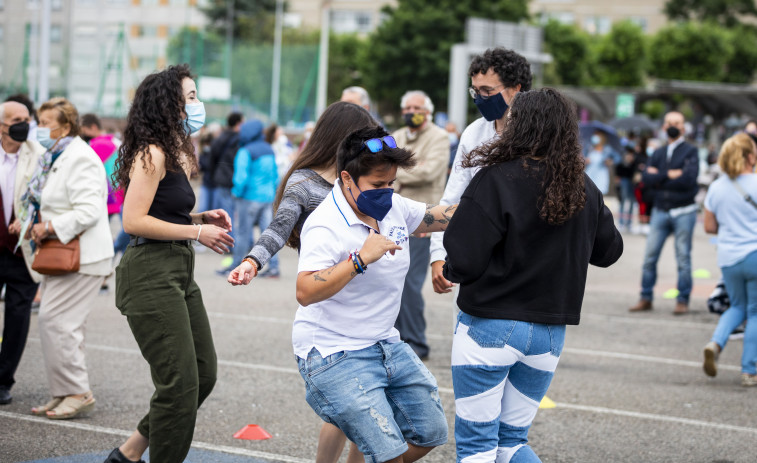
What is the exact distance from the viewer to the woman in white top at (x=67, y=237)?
18.1 feet

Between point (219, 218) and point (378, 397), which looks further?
point (219, 218)

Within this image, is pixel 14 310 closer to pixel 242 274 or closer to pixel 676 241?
pixel 242 274

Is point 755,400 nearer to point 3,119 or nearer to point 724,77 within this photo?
point 3,119

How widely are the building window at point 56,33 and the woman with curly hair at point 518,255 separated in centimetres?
2037

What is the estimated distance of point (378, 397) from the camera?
3.49 meters

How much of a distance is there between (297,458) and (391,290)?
1.86 meters

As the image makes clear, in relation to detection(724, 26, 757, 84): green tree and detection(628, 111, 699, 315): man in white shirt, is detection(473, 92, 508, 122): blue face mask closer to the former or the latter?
detection(628, 111, 699, 315): man in white shirt

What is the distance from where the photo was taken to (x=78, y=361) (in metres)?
5.62

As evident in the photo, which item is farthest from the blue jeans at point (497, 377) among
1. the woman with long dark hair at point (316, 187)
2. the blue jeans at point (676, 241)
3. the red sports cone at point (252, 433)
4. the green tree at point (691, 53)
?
the green tree at point (691, 53)

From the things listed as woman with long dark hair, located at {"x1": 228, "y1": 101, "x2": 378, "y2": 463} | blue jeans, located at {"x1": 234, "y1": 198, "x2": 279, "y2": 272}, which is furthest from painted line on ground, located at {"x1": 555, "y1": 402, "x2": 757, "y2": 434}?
blue jeans, located at {"x1": 234, "y1": 198, "x2": 279, "y2": 272}

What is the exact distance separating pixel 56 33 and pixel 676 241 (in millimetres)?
17032

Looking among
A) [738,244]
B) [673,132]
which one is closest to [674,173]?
[673,132]

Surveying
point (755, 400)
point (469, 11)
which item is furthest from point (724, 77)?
point (755, 400)

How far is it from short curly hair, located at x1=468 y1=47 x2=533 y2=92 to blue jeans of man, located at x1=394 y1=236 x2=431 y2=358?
265cm
